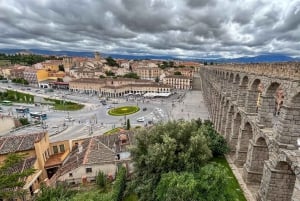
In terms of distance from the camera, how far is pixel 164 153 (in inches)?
574

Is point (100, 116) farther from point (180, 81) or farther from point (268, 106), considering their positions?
point (180, 81)

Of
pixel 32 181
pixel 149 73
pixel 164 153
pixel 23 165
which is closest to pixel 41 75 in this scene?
pixel 149 73

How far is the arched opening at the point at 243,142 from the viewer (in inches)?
821

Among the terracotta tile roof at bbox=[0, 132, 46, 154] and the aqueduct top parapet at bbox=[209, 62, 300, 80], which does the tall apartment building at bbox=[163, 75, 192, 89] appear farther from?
the terracotta tile roof at bbox=[0, 132, 46, 154]

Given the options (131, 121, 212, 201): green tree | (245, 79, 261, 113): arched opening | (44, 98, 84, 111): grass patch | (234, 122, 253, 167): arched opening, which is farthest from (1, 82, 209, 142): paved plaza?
(131, 121, 212, 201): green tree

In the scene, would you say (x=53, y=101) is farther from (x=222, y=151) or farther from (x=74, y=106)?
(x=222, y=151)

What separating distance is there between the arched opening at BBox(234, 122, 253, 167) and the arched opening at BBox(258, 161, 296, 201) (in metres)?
6.34

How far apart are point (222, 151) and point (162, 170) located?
13017 mm

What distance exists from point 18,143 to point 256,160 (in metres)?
26.0

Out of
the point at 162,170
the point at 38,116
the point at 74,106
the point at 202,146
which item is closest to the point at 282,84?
the point at 202,146

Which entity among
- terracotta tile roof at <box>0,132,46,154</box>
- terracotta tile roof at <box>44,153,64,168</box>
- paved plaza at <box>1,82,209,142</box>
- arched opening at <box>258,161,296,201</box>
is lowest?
paved plaza at <box>1,82,209,142</box>

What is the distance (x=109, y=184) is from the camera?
20.1m

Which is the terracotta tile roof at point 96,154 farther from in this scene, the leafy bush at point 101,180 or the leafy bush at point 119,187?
the leafy bush at point 119,187

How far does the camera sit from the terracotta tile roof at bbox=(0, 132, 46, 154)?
75.5 feet
